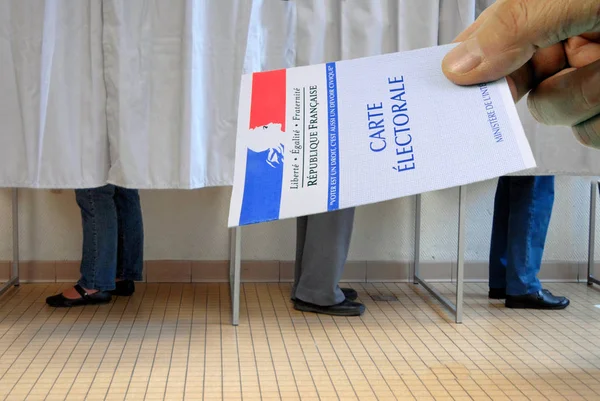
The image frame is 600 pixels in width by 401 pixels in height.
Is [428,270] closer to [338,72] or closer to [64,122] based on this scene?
[64,122]

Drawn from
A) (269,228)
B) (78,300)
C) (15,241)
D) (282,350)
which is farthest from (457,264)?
(15,241)

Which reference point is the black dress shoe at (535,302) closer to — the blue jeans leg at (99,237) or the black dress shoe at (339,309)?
the black dress shoe at (339,309)

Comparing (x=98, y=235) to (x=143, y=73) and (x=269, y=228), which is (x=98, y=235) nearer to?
(x=143, y=73)

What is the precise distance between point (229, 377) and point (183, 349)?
11.8 inches

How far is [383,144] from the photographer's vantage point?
2.60ft

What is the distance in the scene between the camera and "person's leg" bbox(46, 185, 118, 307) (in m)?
2.73

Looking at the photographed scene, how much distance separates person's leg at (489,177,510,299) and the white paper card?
7.30ft

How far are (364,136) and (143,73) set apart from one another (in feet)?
5.41

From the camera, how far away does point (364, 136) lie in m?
0.81

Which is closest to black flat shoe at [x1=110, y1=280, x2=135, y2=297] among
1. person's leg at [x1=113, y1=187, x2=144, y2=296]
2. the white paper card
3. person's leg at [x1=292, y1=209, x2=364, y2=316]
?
person's leg at [x1=113, y1=187, x2=144, y2=296]

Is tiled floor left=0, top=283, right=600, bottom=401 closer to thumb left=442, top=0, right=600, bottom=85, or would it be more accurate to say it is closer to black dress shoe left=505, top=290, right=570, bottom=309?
black dress shoe left=505, top=290, right=570, bottom=309

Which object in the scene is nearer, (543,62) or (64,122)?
(543,62)

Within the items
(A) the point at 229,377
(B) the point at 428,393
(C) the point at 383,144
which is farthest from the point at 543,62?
(A) the point at 229,377

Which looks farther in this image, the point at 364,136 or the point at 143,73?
A: the point at 143,73
